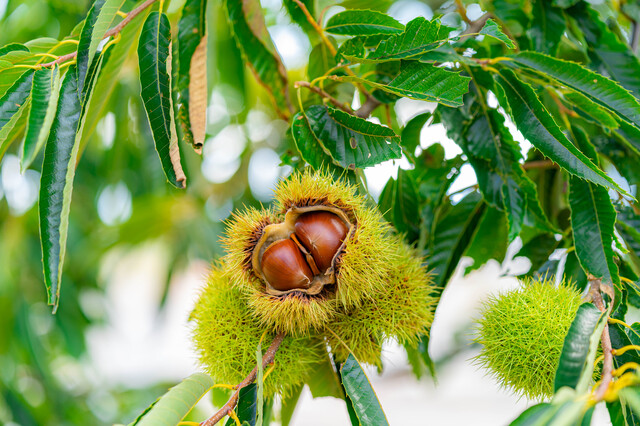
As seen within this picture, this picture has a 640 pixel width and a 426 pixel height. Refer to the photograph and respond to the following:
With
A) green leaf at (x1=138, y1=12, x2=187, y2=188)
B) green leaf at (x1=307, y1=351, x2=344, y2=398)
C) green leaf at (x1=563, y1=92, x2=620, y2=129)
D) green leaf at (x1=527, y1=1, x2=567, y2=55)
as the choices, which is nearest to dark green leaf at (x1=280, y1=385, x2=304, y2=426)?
green leaf at (x1=307, y1=351, x2=344, y2=398)

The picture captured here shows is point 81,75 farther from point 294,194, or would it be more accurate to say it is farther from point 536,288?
point 536,288

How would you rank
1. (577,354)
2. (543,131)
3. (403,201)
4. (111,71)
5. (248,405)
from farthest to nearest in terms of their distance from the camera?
1. (403,201)
2. (111,71)
3. (543,131)
4. (248,405)
5. (577,354)

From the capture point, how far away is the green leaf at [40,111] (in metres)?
0.52

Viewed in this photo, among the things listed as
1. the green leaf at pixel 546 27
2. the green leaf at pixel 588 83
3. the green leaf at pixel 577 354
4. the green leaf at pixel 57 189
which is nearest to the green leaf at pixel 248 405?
the green leaf at pixel 57 189

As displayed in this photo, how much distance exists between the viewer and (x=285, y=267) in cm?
74

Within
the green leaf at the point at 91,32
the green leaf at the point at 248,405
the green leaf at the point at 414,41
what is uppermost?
the green leaf at the point at 91,32

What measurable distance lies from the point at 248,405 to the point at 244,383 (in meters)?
0.03

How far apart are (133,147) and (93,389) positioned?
1666 mm

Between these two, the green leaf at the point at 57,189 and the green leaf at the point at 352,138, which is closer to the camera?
the green leaf at the point at 57,189

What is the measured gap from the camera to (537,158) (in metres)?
1.06

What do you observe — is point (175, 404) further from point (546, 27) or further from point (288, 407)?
point (546, 27)

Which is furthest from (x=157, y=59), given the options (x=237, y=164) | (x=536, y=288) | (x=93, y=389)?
(x=93, y=389)

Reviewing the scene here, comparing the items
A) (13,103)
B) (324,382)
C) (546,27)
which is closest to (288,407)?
(324,382)

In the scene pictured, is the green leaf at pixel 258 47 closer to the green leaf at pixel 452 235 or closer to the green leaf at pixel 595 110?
the green leaf at pixel 452 235
